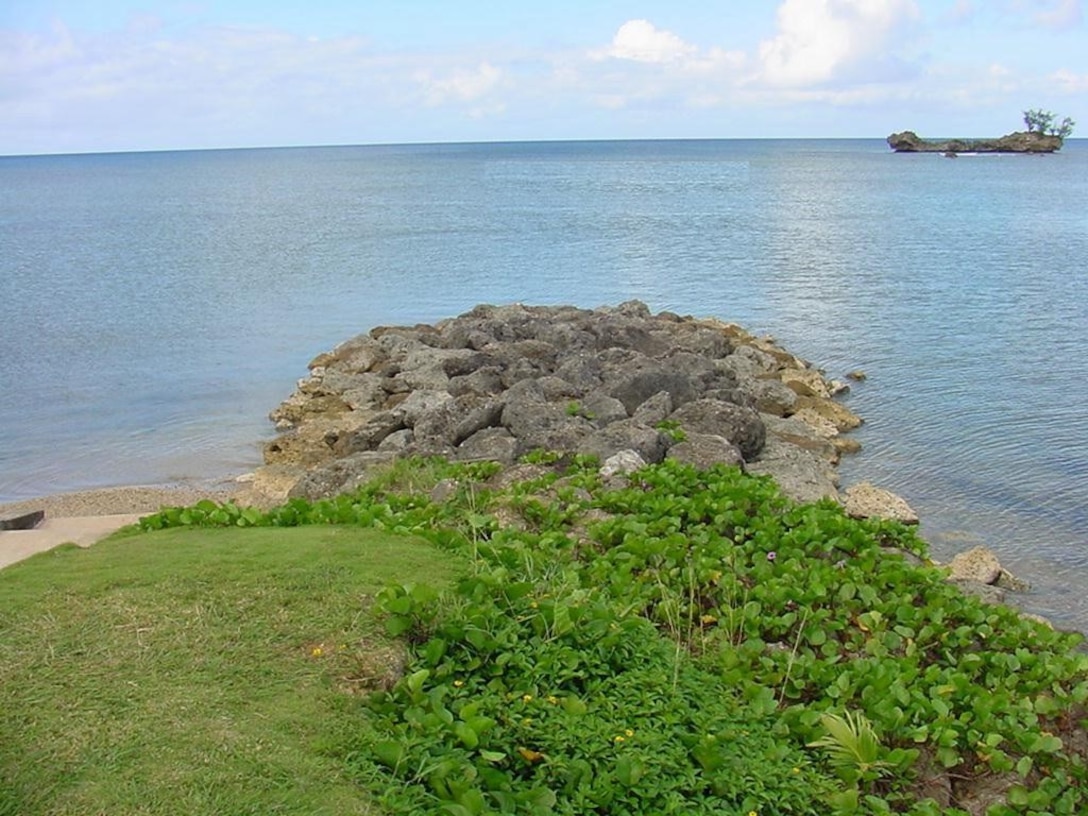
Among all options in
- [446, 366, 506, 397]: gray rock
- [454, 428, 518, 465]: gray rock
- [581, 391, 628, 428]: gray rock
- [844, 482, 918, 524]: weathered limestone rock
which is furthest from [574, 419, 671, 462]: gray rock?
[446, 366, 506, 397]: gray rock

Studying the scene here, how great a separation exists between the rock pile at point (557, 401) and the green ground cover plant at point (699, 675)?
2481 millimetres

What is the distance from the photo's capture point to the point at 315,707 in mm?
5070

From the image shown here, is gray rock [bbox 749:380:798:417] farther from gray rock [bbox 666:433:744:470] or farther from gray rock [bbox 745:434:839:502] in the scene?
gray rock [bbox 666:433:744:470]

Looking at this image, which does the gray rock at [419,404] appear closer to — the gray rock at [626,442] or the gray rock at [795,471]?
the gray rock at [626,442]

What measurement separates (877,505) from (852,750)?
622cm

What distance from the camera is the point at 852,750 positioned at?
18.2ft

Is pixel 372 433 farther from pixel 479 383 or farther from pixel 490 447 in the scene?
pixel 490 447

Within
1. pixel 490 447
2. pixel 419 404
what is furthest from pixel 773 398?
pixel 490 447

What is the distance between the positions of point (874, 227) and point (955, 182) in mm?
38657

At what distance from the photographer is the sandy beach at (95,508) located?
8.62m

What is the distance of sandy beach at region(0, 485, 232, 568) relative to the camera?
340 inches

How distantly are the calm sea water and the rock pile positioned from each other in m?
1.17

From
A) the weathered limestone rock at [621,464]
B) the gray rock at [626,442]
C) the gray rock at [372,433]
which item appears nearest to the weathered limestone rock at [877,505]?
the gray rock at [626,442]

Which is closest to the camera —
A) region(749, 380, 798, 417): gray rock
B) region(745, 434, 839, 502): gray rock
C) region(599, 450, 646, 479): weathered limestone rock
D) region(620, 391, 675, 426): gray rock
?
region(599, 450, 646, 479): weathered limestone rock
